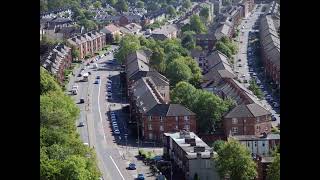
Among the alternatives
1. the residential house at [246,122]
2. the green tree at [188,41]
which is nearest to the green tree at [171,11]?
the green tree at [188,41]

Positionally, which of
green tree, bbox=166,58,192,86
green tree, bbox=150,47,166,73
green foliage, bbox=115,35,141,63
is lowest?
green tree, bbox=166,58,192,86

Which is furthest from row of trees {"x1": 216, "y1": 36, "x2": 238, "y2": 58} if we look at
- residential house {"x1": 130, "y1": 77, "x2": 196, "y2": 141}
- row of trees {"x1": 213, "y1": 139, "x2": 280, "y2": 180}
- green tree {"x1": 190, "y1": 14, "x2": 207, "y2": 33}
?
row of trees {"x1": 213, "y1": 139, "x2": 280, "y2": 180}

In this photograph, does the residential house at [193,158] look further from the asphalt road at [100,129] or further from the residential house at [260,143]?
the residential house at [260,143]

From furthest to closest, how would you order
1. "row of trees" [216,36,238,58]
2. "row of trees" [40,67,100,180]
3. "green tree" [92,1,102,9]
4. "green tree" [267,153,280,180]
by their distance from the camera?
1. "green tree" [92,1,102,9]
2. "row of trees" [216,36,238,58]
3. "green tree" [267,153,280,180]
4. "row of trees" [40,67,100,180]

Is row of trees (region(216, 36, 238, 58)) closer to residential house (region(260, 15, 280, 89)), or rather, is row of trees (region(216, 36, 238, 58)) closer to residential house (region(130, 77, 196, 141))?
residential house (region(260, 15, 280, 89))

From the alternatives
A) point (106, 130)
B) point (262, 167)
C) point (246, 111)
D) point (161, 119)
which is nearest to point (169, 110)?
point (161, 119)

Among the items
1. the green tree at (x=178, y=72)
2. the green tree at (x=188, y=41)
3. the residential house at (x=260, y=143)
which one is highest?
the green tree at (x=188, y=41)
